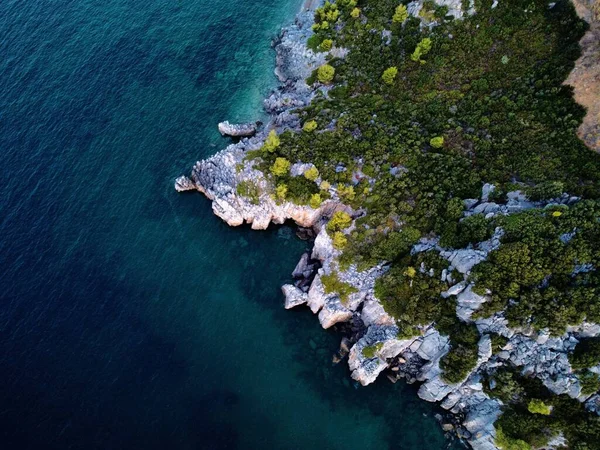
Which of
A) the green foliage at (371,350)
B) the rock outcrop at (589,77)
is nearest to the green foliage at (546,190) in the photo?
the rock outcrop at (589,77)

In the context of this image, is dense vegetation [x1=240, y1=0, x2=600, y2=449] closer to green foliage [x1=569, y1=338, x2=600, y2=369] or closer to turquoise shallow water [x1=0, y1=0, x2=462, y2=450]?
green foliage [x1=569, y1=338, x2=600, y2=369]

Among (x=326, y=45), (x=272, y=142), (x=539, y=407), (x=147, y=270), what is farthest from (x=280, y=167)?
(x=539, y=407)

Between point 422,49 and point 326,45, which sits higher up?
Result: point 326,45

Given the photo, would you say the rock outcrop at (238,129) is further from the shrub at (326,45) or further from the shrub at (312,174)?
the shrub at (326,45)

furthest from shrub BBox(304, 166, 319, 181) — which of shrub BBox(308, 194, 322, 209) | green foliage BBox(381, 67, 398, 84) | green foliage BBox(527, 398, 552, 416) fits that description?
green foliage BBox(527, 398, 552, 416)

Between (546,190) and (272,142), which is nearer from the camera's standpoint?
(546,190)

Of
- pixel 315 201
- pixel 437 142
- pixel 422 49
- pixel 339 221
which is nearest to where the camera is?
pixel 339 221

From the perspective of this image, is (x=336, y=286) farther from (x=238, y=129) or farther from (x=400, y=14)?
(x=400, y=14)
